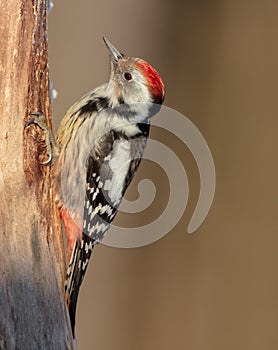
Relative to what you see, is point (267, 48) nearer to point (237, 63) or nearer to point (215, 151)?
point (237, 63)

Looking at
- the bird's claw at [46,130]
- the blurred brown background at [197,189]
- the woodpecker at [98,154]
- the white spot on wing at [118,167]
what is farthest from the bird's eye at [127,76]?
the blurred brown background at [197,189]

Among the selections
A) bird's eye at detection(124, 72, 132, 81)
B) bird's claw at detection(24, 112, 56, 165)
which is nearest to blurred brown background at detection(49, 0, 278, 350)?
bird's eye at detection(124, 72, 132, 81)

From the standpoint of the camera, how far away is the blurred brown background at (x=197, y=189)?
5000mm

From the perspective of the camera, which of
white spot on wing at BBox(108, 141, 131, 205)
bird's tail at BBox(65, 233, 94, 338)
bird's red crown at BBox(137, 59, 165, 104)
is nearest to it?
bird's tail at BBox(65, 233, 94, 338)

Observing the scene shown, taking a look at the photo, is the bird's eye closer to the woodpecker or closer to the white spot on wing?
the woodpecker

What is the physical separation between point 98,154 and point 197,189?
178cm

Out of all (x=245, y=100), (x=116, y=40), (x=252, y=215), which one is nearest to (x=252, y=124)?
(x=245, y=100)

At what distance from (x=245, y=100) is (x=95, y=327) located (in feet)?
4.98

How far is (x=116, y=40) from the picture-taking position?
5254mm

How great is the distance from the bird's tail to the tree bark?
8 cm

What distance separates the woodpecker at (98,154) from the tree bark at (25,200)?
137 mm

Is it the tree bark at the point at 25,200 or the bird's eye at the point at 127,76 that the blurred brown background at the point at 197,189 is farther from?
the tree bark at the point at 25,200

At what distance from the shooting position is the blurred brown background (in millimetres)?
5000

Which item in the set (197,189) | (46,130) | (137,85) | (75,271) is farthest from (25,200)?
(197,189)
